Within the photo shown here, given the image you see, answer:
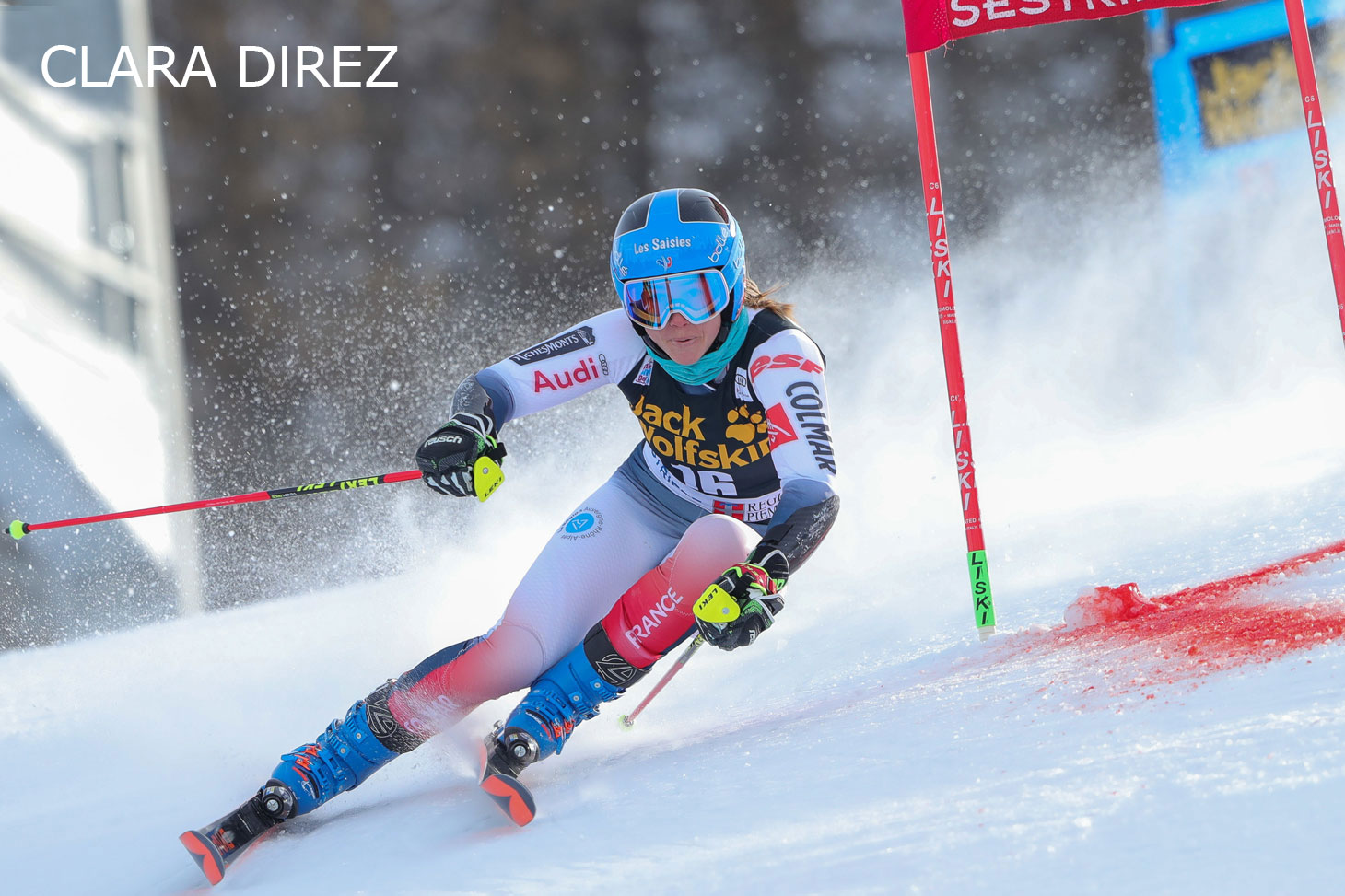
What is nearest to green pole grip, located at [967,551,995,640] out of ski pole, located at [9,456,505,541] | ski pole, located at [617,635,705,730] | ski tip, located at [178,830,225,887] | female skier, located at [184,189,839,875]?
female skier, located at [184,189,839,875]

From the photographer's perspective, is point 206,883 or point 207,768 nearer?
point 206,883

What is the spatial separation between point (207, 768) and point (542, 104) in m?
5.52

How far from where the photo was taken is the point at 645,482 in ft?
8.36

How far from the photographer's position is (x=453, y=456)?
2258 millimetres

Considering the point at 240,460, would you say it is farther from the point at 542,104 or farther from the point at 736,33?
the point at 736,33

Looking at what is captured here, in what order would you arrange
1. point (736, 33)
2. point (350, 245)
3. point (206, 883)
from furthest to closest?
1. point (736, 33)
2. point (350, 245)
3. point (206, 883)

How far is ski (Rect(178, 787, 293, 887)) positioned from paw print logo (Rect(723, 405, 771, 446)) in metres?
1.11

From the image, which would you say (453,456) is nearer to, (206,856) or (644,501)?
(644,501)

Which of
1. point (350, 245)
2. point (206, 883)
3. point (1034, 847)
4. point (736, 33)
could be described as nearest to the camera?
point (1034, 847)

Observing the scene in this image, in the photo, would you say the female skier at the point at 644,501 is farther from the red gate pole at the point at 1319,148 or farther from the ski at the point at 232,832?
the red gate pole at the point at 1319,148

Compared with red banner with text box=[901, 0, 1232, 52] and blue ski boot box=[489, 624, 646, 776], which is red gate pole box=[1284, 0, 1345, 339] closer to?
red banner with text box=[901, 0, 1232, 52]

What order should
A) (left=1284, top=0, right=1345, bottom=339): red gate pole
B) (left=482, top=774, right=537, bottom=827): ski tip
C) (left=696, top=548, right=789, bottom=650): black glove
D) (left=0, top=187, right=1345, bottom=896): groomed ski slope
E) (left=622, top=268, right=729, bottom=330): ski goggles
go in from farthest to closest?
(left=1284, top=0, right=1345, bottom=339): red gate pole
(left=622, top=268, right=729, bottom=330): ski goggles
(left=696, top=548, right=789, bottom=650): black glove
(left=482, top=774, right=537, bottom=827): ski tip
(left=0, top=187, right=1345, bottom=896): groomed ski slope

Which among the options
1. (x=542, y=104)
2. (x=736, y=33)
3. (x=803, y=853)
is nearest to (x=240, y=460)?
(x=542, y=104)

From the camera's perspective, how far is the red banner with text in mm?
2539
